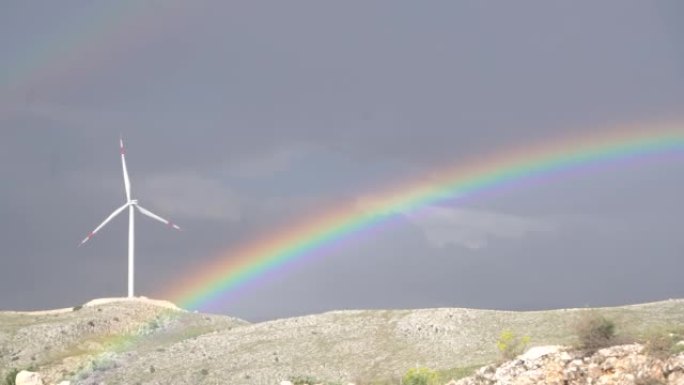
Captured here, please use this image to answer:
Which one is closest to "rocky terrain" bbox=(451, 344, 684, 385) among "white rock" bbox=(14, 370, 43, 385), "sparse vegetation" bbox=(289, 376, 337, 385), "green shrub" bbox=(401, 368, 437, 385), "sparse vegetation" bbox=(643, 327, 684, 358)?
"sparse vegetation" bbox=(643, 327, 684, 358)

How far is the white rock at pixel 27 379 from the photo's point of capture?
12475 centimetres

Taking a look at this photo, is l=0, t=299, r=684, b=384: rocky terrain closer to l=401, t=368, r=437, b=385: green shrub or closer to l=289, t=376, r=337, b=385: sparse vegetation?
l=289, t=376, r=337, b=385: sparse vegetation

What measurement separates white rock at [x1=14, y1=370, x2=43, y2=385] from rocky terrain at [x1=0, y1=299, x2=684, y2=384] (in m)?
5.26

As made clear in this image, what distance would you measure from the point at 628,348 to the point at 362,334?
94.1 m

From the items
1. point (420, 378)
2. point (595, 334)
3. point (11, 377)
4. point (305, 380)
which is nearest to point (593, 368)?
point (595, 334)

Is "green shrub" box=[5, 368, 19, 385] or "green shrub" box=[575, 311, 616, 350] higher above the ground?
"green shrub" box=[5, 368, 19, 385]

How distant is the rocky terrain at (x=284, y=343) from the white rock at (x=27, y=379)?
5265 mm

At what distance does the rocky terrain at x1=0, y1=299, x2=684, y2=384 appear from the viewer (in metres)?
119

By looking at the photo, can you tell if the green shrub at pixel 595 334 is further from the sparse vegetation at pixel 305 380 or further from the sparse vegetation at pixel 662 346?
the sparse vegetation at pixel 305 380

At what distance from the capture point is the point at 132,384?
12275 centimetres

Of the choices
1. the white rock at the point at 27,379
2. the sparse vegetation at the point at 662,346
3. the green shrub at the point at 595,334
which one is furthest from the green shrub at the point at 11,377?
the sparse vegetation at the point at 662,346

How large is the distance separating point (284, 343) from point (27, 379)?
4001 centimetres

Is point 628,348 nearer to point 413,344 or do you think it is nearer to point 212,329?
point 413,344

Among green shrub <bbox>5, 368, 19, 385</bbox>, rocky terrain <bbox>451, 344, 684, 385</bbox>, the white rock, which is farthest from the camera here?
green shrub <bbox>5, 368, 19, 385</bbox>
